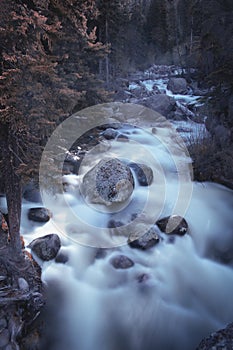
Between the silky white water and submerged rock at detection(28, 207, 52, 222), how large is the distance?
0.13 meters

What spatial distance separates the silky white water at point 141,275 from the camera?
15.4 ft

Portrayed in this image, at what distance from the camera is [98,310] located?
502 centimetres

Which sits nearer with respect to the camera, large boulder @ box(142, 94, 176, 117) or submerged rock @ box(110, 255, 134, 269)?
submerged rock @ box(110, 255, 134, 269)

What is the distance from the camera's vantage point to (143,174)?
8672 millimetres

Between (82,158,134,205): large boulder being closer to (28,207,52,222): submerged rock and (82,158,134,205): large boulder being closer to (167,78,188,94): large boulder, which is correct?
(28,207,52,222): submerged rock

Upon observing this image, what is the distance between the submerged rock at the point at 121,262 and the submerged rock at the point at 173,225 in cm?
121

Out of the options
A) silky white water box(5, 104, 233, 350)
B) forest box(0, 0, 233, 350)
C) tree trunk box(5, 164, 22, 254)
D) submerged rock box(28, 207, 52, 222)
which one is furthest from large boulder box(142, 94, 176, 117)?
tree trunk box(5, 164, 22, 254)

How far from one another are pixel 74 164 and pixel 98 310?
478cm

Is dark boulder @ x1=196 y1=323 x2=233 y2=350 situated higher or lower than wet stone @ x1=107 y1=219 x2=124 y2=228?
higher

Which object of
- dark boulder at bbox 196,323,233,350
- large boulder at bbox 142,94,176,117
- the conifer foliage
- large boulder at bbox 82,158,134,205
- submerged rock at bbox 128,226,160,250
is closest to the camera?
dark boulder at bbox 196,323,233,350

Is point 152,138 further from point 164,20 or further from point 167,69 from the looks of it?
point 164,20

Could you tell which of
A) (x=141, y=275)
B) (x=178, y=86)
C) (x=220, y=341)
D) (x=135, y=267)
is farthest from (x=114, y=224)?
(x=178, y=86)

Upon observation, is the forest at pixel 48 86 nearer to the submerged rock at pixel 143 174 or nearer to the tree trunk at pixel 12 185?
the tree trunk at pixel 12 185

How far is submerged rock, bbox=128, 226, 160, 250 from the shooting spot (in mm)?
6105
